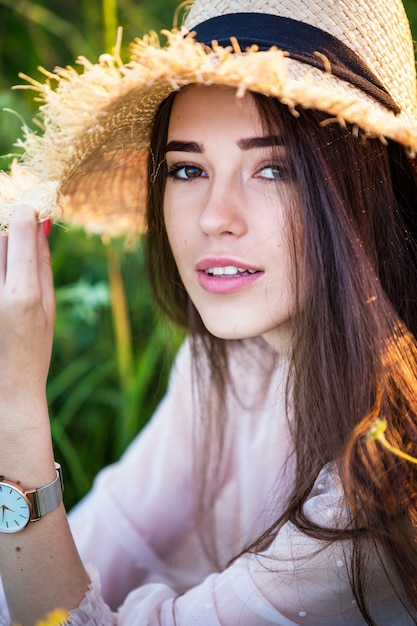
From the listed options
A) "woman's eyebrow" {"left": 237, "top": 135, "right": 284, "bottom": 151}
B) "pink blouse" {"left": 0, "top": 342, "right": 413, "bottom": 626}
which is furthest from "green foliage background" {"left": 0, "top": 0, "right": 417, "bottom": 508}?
"woman's eyebrow" {"left": 237, "top": 135, "right": 284, "bottom": 151}

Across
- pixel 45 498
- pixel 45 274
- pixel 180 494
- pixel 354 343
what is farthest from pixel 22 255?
pixel 180 494

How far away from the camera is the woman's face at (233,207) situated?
1272 mm

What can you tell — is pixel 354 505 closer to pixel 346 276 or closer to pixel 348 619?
pixel 348 619

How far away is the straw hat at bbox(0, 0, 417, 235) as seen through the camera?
1078mm

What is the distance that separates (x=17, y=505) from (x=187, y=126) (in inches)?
32.7

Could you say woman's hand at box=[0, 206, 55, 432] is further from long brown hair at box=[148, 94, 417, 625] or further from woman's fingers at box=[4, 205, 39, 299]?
long brown hair at box=[148, 94, 417, 625]

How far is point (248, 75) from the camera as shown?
1.04m

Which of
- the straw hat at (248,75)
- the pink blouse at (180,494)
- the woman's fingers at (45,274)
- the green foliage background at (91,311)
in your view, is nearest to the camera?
the straw hat at (248,75)

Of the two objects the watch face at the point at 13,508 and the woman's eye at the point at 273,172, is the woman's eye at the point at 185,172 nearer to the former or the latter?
the woman's eye at the point at 273,172

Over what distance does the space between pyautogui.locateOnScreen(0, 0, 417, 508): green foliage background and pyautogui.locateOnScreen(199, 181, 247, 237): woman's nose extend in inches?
30.1

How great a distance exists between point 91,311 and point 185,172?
31.1 inches

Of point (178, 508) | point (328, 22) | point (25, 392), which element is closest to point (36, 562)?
point (25, 392)

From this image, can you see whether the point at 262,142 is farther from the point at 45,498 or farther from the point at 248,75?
the point at 45,498

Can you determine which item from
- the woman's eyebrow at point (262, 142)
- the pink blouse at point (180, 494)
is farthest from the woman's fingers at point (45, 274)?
the pink blouse at point (180, 494)
